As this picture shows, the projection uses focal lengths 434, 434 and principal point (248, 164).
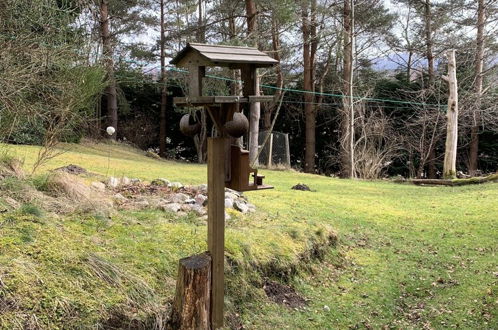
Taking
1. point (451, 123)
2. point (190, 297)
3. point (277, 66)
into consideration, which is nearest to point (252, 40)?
point (277, 66)

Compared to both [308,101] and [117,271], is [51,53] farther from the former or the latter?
[308,101]

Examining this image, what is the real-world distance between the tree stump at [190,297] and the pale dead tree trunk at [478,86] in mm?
10709

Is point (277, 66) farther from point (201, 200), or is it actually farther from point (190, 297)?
point (190, 297)

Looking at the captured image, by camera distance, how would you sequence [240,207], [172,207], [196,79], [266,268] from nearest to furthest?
[196,79], [266,268], [172,207], [240,207]

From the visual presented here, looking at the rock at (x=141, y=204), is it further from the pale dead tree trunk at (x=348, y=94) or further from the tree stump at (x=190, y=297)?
the pale dead tree trunk at (x=348, y=94)

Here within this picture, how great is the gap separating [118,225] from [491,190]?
24.6 ft

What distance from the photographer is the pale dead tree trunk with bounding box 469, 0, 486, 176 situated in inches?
450

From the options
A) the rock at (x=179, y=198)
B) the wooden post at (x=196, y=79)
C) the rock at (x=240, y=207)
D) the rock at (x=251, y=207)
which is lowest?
the rock at (x=251, y=207)

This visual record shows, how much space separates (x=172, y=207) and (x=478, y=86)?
1117cm

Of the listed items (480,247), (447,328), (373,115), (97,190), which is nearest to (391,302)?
(447,328)

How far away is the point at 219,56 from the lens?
7.88ft

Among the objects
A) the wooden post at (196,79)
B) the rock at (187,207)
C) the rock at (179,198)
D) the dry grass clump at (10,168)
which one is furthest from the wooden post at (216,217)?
the dry grass clump at (10,168)

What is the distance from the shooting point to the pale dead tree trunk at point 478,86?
11420mm

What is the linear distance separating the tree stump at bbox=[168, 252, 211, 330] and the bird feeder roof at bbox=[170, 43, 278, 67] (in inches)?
45.0
